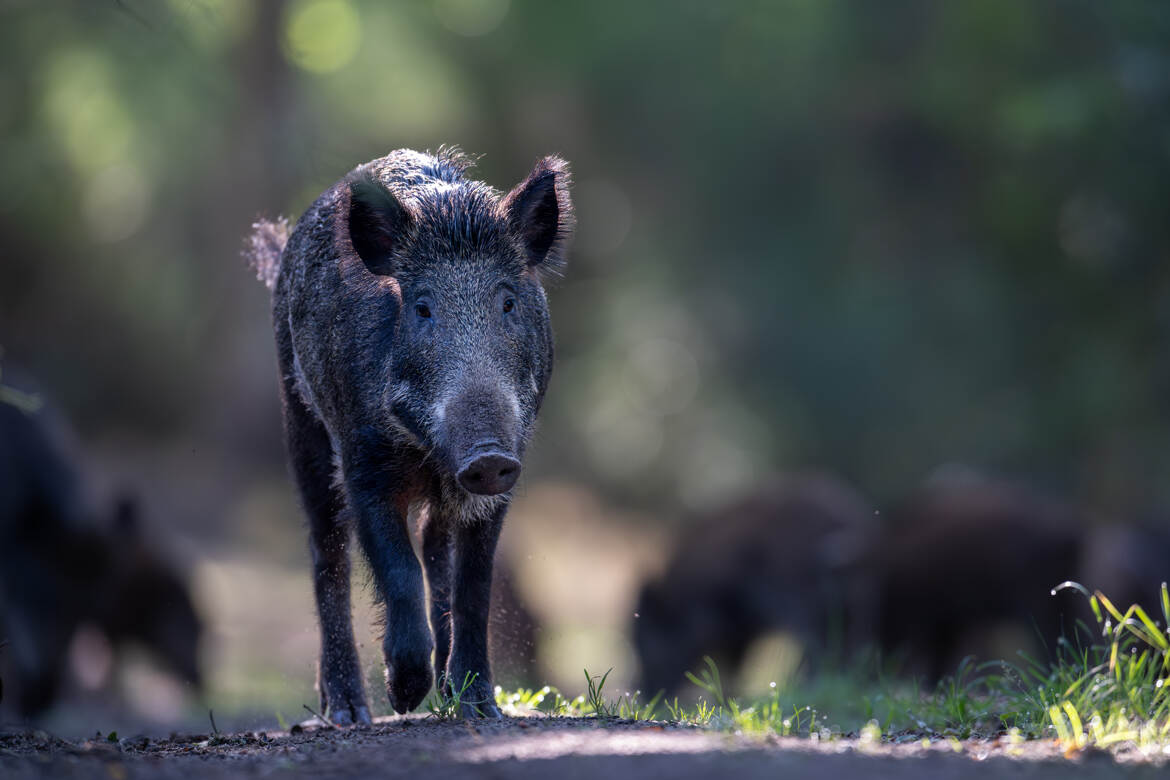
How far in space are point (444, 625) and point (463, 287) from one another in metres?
1.27

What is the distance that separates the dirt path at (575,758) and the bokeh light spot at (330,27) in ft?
48.5

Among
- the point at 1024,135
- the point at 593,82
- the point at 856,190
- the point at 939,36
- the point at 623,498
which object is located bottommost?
the point at 623,498

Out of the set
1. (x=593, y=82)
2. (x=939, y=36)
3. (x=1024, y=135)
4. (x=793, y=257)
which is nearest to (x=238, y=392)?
(x=593, y=82)

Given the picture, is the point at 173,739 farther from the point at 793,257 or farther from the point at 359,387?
the point at 793,257

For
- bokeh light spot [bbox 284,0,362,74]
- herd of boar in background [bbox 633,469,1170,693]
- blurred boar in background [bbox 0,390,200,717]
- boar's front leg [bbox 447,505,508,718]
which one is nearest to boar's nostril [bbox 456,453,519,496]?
boar's front leg [bbox 447,505,508,718]

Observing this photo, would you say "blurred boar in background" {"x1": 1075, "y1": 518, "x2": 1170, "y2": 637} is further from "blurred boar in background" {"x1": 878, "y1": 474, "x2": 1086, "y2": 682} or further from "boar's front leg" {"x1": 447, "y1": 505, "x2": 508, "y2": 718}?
"boar's front leg" {"x1": 447, "y1": 505, "x2": 508, "y2": 718}

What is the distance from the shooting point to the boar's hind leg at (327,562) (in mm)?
5305

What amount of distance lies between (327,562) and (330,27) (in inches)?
587

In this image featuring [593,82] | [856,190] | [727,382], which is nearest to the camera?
[856,190]

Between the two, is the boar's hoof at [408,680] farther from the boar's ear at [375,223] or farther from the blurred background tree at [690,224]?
the blurred background tree at [690,224]

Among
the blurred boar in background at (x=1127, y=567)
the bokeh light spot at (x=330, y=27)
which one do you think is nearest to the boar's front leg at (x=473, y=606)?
the blurred boar in background at (x=1127, y=567)

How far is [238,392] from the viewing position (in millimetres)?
19375

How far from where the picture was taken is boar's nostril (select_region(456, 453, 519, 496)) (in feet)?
13.4

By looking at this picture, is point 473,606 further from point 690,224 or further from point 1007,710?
point 690,224
